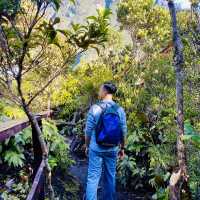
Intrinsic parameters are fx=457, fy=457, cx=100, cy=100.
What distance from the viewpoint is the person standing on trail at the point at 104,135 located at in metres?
5.53

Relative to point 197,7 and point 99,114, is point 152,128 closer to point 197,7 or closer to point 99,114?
point 197,7

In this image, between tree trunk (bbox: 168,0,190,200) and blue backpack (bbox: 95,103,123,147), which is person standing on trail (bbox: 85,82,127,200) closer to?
blue backpack (bbox: 95,103,123,147)

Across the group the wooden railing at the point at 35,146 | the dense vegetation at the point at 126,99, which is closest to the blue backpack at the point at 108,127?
the dense vegetation at the point at 126,99

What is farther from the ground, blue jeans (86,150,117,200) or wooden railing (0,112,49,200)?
wooden railing (0,112,49,200)

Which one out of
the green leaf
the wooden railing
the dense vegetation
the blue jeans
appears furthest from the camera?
A: the green leaf

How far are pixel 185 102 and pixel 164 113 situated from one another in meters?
2.03

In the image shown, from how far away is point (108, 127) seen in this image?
5512mm

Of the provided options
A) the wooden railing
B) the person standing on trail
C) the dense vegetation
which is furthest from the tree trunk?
the wooden railing

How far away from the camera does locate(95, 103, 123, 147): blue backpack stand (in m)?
5.49

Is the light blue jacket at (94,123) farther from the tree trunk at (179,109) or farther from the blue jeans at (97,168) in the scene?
the tree trunk at (179,109)

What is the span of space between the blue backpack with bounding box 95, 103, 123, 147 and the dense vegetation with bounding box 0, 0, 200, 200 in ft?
2.53

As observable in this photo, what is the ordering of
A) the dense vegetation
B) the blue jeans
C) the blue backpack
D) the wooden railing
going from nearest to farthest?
the wooden railing, the dense vegetation, the blue backpack, the blue jeans

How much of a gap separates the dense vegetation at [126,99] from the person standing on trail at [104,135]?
2.31 ft

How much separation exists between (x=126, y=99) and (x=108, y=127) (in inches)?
187
